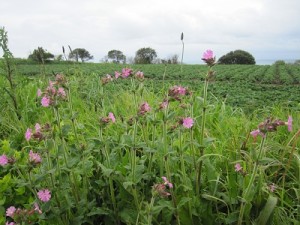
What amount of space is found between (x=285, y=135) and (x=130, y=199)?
164 cm

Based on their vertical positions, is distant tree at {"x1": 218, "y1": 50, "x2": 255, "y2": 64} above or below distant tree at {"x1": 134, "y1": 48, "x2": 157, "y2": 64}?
below

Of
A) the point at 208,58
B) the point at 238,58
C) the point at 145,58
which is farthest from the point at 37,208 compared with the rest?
the point at 238,58

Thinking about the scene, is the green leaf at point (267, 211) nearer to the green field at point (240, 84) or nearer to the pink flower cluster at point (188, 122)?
the pink flower cluster at point (188, 122)

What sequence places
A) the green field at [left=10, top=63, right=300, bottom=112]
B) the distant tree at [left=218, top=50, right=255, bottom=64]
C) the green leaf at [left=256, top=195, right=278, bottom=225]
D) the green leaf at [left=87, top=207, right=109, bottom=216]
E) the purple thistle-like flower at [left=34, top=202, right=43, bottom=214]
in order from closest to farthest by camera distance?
1. the purple thistle-like flower at [left=34, top=202, right=43, bottom=214]
2. the green leaf at [left=256, top=195, right=278, bottom=225]
3. the green leaf at [left=87, top=207, right=109, bottom=216]
4. the green field at [left=10, top=63, right=300, bottom=112]
5. the distant tree at [left=218, top=50, right=255, bottom=64]

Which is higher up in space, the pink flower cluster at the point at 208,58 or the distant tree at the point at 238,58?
the pink flower cluster at the point at 208,58

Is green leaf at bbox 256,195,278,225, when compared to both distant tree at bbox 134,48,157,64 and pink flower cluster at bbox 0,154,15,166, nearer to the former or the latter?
pink flower cluster at bbox 0,154,15,166

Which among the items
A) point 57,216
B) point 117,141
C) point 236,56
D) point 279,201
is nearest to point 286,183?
point 279,201

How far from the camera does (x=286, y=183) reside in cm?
225

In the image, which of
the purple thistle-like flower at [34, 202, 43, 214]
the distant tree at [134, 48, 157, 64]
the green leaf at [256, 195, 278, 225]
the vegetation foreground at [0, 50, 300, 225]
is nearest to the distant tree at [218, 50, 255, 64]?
the distant tree at [134, 48, 157, 64]

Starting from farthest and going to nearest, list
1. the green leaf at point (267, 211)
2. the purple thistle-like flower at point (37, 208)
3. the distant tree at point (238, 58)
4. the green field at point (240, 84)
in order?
the distant tree at point (238, 58)
the green field at point (240, 84)
the green leaf at point (267, 211)
the purple thistle-like flower at point (37, 208)

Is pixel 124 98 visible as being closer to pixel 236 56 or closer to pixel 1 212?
pixel 1 212

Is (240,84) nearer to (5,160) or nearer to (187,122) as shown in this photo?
(187,122)

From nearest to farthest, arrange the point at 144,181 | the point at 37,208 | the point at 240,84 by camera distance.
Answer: the point at 37,208
the point at 144,181
the point at 240,84

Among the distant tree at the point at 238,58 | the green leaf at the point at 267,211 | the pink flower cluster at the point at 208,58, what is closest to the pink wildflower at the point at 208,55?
the pink flower cluster at the point at 208,58
